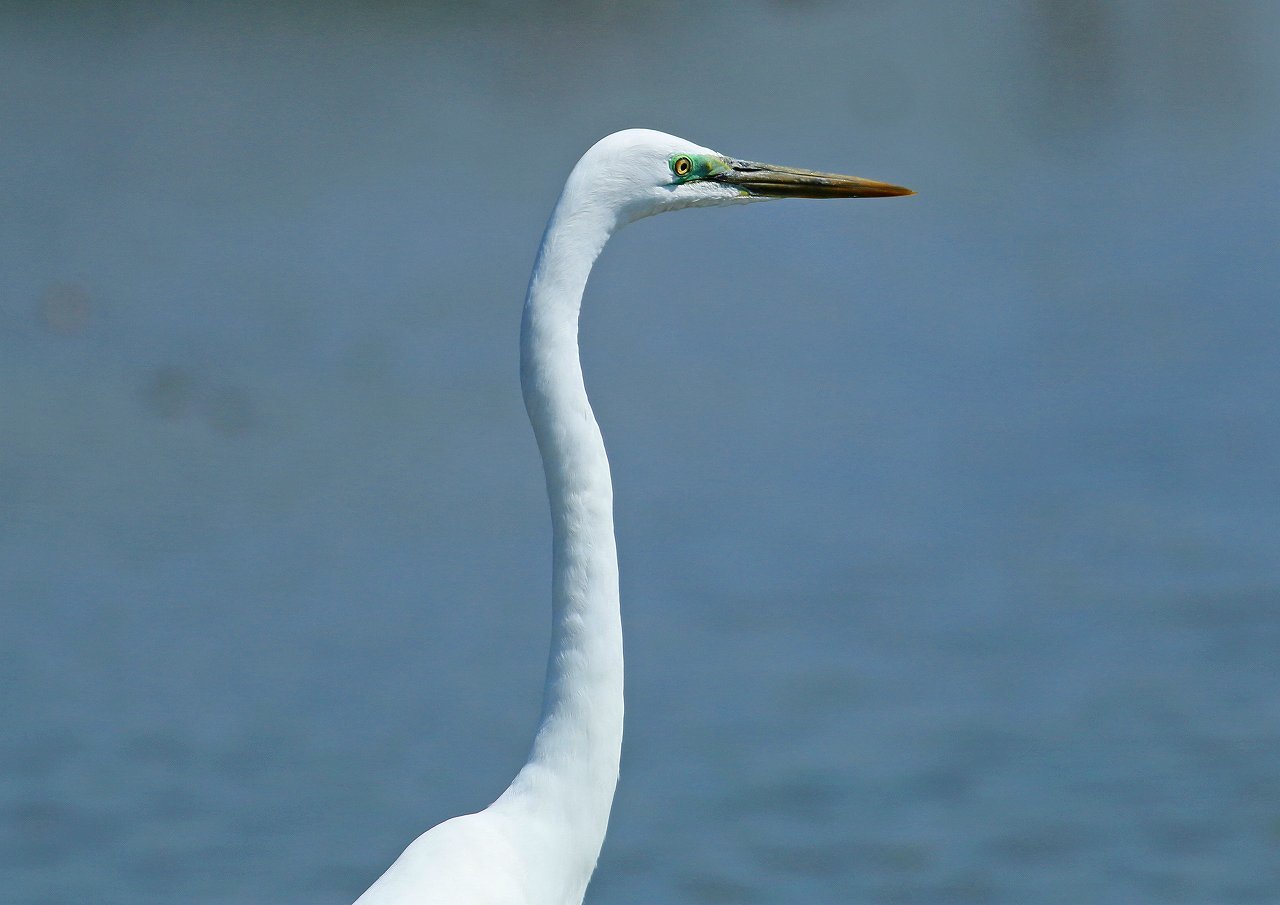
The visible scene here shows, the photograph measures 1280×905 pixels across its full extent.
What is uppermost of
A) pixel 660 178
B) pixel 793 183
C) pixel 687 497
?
pixel 687 497

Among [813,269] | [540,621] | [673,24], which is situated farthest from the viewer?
[673,24]

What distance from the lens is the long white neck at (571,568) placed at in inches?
87.4

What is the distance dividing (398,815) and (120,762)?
1.01 m

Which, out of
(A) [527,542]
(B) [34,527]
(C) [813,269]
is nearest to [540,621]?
(A) [527,542]

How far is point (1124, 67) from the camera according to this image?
1355 centimetres

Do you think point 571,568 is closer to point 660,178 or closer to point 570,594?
point 570,594

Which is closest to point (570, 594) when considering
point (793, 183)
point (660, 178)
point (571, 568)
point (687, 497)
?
point (571, 568)

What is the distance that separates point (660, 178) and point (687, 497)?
13.6 ft

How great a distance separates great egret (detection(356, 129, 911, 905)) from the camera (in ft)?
7.30

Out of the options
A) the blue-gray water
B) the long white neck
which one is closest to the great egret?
the long white neck

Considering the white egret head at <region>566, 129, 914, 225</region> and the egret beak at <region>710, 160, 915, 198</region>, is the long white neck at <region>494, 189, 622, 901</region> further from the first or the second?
the egret beak at <region>710, 160, 915, 198</region>

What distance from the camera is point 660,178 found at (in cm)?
229

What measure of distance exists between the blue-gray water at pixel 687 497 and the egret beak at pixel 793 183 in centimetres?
256

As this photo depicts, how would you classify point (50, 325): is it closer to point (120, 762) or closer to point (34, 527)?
point (34, 527)
